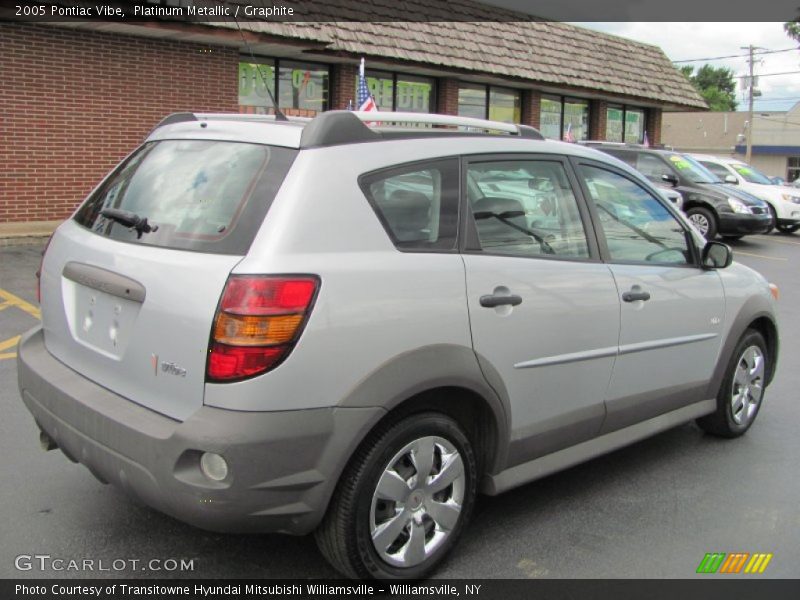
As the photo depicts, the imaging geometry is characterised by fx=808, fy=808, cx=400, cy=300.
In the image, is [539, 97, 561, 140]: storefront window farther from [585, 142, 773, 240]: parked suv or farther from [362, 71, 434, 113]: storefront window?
[585, 142, 773, 240]: parked suv

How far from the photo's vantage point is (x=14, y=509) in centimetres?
368

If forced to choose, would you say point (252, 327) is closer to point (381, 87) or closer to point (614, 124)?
point (381, 87)

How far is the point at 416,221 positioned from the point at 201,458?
3.97ft

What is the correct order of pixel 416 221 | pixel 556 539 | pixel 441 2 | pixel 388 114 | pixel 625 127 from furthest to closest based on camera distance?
pixel 625 127 → pixel 441 2 → pixel 556 539 → pixel 388 114 → pixel 416 221

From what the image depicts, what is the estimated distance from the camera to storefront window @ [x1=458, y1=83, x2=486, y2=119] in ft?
59.1

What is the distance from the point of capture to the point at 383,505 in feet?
10.0

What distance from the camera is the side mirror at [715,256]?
4465mm

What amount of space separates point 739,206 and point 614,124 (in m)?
8.28

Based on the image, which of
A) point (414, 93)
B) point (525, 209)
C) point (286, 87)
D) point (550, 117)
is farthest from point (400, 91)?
point (525, 209)

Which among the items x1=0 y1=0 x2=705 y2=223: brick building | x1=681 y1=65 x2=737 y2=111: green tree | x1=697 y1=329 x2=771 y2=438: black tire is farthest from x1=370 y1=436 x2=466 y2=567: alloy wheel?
x1=681 y1=65 x2=737 y2=111: green tree

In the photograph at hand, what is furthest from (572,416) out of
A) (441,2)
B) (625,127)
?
(625,127)

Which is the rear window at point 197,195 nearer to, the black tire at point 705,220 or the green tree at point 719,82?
the black tire at point 705,220

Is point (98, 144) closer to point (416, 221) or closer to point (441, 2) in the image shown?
point (441, 2)

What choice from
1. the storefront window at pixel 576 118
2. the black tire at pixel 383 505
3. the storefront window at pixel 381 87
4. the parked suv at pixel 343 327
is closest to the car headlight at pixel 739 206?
the storefront window at pixel 576 118
